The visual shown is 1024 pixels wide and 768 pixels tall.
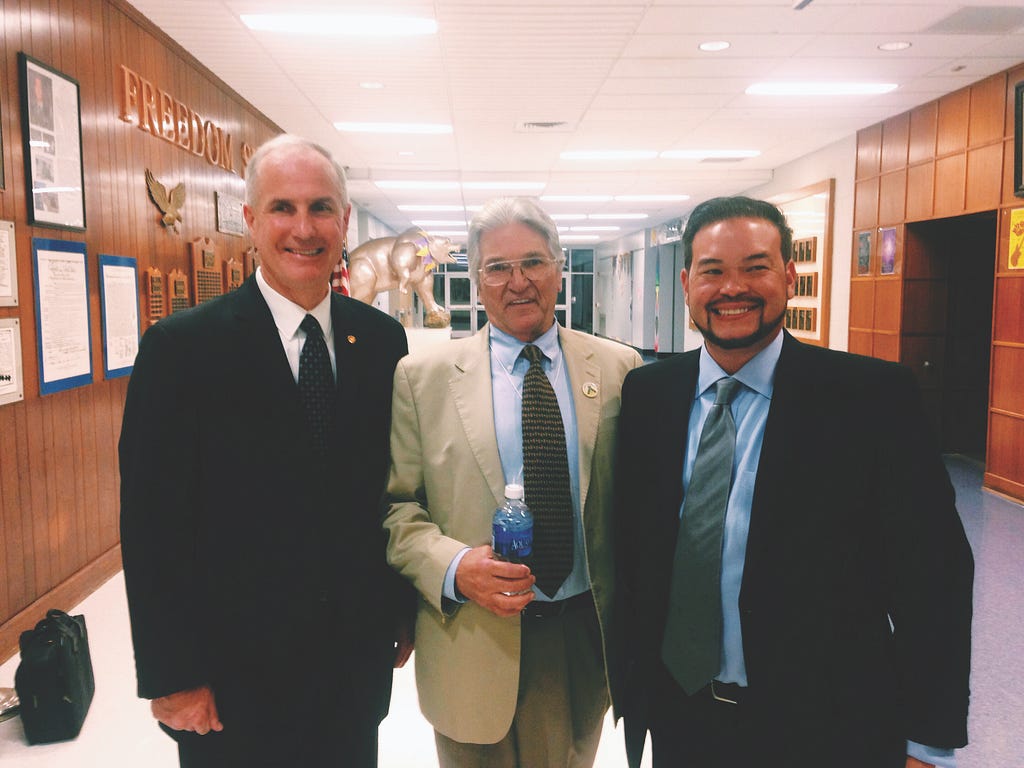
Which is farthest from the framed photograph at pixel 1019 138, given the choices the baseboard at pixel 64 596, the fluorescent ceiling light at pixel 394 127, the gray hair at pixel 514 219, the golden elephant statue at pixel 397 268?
the baseboard at pixel 64 596

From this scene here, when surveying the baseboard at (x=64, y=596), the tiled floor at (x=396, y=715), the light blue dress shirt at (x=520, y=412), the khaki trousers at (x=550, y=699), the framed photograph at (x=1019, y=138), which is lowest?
the tiled floor at (x=396, y=715)

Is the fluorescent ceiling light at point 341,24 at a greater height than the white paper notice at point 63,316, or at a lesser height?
greater

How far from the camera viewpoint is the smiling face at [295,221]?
1563mm

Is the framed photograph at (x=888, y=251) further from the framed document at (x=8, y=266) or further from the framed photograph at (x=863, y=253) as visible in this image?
the framed document at (x=8, y=266)

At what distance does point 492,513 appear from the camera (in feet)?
5.08

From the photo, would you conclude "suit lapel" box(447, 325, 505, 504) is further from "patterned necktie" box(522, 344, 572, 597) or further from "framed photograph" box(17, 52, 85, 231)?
"framed photograph" box(17, 52, 85, 231)

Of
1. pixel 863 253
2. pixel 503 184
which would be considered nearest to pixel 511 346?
pixel 863 253

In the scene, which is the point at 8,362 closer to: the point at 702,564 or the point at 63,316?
the point at 63,316

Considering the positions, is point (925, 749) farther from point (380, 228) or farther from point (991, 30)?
point (380, 228)

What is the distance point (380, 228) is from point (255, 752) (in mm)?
16066

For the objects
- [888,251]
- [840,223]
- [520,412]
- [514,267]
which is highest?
[840,223]

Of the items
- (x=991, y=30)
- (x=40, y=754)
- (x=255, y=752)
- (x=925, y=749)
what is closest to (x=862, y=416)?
(x=925, y=749)

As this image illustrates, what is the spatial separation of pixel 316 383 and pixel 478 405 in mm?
363

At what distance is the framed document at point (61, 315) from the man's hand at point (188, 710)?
7.93 feet
